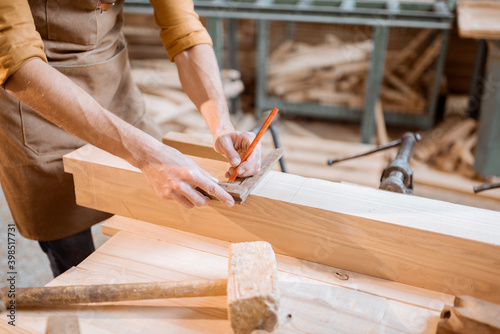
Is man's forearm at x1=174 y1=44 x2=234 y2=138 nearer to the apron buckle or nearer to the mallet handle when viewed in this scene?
the apron buckle

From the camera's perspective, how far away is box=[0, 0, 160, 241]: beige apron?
1556 millimetres

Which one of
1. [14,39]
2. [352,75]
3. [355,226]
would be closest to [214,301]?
[355,226]

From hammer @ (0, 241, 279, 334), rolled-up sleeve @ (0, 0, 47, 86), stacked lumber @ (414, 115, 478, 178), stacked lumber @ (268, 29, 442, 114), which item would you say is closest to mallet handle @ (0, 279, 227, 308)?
hammer @ (0, 241, 279, 334)

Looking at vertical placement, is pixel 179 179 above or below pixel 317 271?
above

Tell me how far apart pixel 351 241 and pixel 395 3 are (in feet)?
10.8

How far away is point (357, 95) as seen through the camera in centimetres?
451

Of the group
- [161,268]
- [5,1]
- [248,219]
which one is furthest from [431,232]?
[5,1]

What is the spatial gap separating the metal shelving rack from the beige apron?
87.9 inches

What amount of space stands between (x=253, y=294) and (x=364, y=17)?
3.27 meters

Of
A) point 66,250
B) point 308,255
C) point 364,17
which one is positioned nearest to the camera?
point 308,255

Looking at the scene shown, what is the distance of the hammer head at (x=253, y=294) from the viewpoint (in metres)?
0.92

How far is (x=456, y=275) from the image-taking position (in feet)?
3.62

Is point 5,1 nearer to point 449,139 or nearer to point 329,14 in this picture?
point 329,14

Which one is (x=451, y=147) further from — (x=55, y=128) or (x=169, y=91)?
(x=55, y=128)
